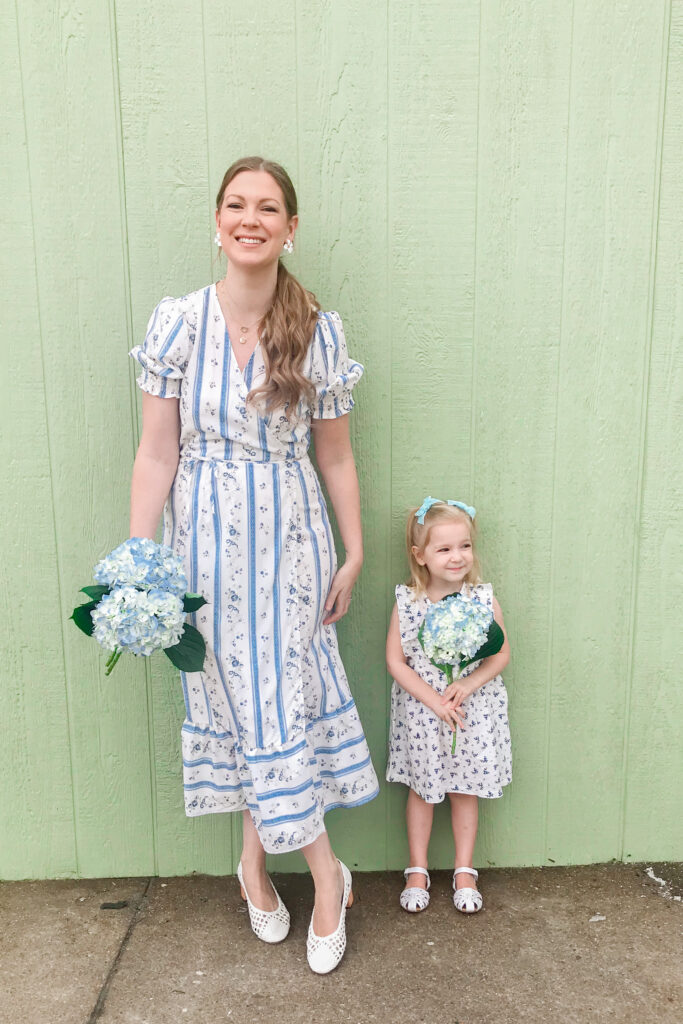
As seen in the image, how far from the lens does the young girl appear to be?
2.46 m

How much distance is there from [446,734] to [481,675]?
22cm

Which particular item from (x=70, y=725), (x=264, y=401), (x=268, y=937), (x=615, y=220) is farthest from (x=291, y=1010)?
(x=615, y=220)

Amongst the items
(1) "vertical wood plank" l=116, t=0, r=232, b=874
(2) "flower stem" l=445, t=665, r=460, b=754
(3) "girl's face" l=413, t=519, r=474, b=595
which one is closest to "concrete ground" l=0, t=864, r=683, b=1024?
(2) "flower stem" l=445, t=665, r=460, b=754

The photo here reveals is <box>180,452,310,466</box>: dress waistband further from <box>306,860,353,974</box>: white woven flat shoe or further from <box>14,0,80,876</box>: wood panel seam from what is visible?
<box>306,860,353,974</box>: white woven flat shoe

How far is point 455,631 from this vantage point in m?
2.26

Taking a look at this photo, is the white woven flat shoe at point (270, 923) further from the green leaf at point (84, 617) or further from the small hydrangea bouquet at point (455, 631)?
the green leaf at point (84, 617)

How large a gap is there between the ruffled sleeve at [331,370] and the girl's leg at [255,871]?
45.9 inches

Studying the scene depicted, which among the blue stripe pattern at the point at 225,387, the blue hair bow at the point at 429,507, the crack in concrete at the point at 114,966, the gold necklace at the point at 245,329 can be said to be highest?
the gold necklace at the point at 245,329

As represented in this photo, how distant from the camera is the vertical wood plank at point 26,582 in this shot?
7.88 feet

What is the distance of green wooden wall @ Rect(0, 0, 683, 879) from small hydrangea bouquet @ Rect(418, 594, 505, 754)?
32cm

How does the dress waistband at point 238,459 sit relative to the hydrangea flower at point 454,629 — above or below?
above

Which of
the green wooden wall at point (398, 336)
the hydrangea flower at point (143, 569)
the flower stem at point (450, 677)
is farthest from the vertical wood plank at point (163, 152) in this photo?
the flower stem at point (450, 677)

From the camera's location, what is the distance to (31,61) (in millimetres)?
2344

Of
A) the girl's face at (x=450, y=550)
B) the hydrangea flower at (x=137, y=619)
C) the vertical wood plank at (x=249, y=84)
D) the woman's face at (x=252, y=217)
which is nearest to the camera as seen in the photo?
the hydrangea flower at (x=137, y=619)
